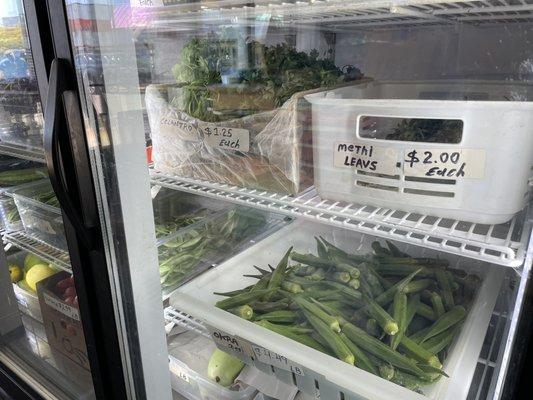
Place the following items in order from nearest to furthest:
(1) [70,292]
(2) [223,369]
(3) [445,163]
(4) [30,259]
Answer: (3) [445,163] → (2) [223,369] → (1) [70,292] → (4) [30,259]

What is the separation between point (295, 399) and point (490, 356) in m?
0.51

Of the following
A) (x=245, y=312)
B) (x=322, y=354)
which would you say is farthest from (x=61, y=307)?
(x=322, y=354)

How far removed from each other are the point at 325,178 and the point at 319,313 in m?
0.33

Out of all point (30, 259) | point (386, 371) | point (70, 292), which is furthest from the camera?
point (30, 259)

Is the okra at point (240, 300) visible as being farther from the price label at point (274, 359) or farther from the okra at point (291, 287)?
the price label at point (274, 359)

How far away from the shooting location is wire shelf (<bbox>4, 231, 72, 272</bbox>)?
1.29m

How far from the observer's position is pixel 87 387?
1341 millimetres

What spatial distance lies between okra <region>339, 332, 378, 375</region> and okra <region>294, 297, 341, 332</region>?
38 millimetres

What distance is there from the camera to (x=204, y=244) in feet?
4.38

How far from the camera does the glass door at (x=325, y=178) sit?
0.71 metres

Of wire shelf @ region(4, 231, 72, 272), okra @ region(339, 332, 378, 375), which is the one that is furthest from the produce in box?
wire shelf @ region(4, 231, 72, 272)

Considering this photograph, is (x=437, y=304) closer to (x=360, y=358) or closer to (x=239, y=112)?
(x=360, y=358)

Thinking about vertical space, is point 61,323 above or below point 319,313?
below

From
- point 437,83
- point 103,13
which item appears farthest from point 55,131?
point 437,83
